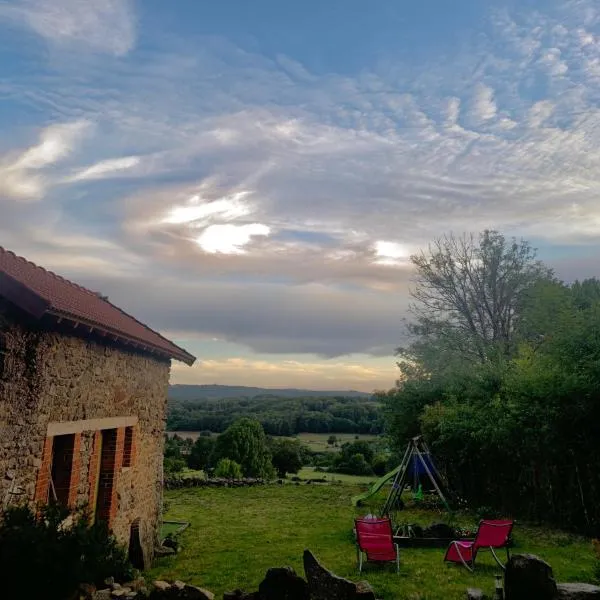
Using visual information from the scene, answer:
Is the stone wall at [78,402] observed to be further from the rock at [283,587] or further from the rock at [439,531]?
the rock at [439,531]

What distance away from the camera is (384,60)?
10742 millimetres

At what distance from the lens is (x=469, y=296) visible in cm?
2367

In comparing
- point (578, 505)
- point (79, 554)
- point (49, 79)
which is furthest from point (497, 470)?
point (49, 79)

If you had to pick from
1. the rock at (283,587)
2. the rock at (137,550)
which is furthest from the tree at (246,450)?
the rock at (283,587)

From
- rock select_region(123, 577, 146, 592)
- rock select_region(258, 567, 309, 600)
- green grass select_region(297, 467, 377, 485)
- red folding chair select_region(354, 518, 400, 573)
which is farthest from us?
green grass select_region(297, 467, 377, 485)

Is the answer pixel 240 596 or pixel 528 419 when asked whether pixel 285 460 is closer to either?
pixel 528 419

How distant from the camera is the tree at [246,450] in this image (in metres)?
30.4

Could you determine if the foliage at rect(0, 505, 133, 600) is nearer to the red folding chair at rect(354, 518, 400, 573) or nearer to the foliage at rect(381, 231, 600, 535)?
the red folding chair at rect(354, 518, 400, 573)

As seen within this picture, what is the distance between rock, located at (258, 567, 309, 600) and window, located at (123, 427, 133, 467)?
487 cm

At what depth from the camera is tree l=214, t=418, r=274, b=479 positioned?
99.8ft

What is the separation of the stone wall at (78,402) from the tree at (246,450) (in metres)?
19.7

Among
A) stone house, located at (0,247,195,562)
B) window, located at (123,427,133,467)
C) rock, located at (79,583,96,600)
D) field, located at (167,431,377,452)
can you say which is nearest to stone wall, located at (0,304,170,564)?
stone house, located at (0,247,195,562)

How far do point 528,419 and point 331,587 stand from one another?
8.41 meters

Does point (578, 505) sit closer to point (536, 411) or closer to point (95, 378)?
point (536, 411)
